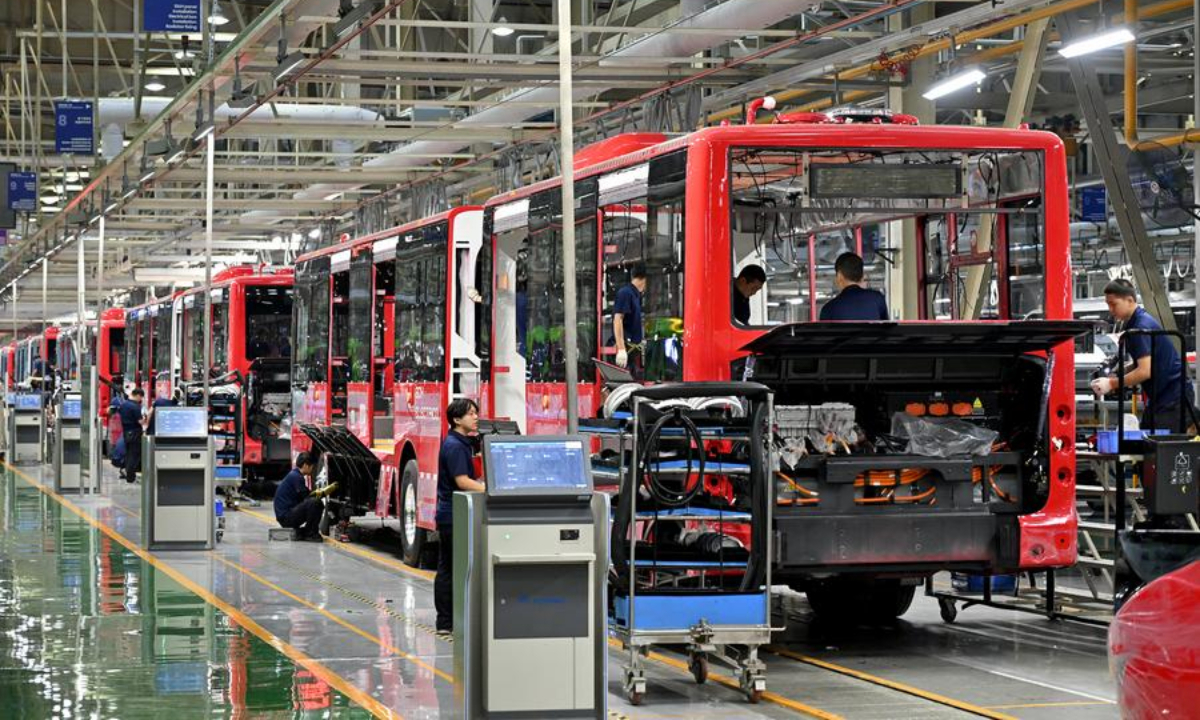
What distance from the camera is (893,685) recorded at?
33.2 feet

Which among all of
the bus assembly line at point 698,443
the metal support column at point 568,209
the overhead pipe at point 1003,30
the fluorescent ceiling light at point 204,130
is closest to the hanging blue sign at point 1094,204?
the bus assembly line at point 698,443

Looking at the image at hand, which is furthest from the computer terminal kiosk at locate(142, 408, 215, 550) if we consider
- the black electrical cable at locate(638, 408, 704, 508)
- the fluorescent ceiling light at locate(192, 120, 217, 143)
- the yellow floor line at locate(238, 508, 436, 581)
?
the black electrical cable at locate(638, 408, 704, 508)

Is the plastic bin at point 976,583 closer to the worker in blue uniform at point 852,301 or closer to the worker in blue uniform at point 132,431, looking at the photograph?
the worker in blue uniform at point 852,301

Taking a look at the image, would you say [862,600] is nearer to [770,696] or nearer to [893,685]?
[893,685]

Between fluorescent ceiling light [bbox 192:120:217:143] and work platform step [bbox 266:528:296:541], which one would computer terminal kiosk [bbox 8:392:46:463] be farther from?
fluorescent ceiling light [bbox 192:120:217:143]

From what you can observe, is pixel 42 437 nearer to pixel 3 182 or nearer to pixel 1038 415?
pixel 3 182

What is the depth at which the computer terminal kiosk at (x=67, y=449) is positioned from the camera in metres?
27.8

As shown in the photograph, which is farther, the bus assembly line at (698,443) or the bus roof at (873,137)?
the bus roof at (873,137)

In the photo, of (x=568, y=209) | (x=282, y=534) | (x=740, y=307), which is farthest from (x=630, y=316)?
(x=282, y=534)

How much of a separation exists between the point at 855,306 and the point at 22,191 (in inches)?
856

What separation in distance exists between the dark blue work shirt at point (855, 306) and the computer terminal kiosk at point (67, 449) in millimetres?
18565

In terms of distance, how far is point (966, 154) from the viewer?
11.5 m

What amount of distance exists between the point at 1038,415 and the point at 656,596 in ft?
10.4

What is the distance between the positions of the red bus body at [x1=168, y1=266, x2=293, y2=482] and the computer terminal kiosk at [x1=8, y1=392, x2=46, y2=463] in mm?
5168
